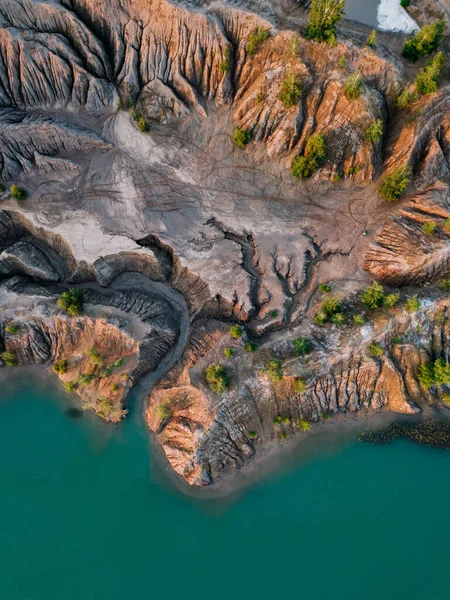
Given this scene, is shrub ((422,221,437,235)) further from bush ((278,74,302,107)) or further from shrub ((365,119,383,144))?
bush ((278,74,302,107))

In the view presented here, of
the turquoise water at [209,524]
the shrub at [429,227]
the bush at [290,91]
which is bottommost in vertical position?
the turquoise water at [209,524]

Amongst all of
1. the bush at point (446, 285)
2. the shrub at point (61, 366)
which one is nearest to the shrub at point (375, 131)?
the bush at point (446, 285)

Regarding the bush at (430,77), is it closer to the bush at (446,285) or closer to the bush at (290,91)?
the bush at (290,91)

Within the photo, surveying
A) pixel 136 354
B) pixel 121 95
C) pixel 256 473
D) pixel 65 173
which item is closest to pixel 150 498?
pixel 256 473

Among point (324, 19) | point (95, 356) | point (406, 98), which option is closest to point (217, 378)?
point (95, 356)

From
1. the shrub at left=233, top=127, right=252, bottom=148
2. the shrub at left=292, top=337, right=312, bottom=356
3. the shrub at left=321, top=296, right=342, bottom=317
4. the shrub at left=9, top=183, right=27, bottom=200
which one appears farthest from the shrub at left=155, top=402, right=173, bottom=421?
the shrub at left=233, top=127, right=252, bottom=148

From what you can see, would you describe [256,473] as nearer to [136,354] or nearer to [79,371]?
[136,354]
